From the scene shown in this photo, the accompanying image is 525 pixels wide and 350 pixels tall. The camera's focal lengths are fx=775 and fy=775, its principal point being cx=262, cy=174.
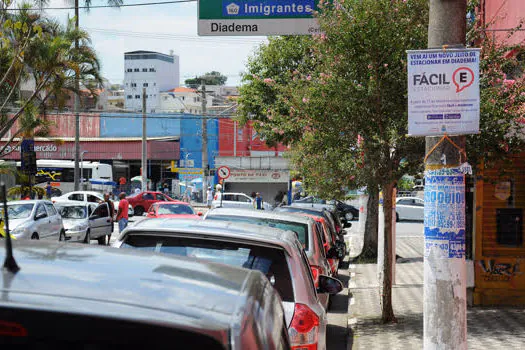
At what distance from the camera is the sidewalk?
9.73 meters

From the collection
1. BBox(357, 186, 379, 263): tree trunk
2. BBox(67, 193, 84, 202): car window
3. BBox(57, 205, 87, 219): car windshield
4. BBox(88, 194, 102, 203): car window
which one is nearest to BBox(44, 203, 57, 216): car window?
BBox(57, 205, 87, 219): car windshield

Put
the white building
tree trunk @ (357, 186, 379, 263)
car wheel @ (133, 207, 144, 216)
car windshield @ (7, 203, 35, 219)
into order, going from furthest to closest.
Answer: the white building
car wheel @ (133, 207, 144, 216)
tree trunk @ (357, 186, 379, 263)
car windshield @ (7, 203, 35, 219)

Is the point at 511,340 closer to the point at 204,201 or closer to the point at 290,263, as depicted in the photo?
the point at 290,263

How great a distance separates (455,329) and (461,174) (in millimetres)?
1263

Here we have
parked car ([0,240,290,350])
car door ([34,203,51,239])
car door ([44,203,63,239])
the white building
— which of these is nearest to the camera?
parked car ([0,240,290,350])

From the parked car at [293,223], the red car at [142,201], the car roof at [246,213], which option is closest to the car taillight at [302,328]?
the parked car at [293,223]

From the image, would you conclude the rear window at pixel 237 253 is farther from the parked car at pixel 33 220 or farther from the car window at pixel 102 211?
the car window at pixel 102 211

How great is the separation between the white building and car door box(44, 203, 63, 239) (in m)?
112

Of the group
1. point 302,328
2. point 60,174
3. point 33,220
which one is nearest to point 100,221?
point 33,220

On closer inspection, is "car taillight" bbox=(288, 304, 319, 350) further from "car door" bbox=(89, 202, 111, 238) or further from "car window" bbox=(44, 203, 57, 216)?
"car door" bbox=(89, 202, 111, 238)

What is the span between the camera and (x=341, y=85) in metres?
10.6

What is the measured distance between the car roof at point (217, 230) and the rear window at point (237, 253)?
0.19ft

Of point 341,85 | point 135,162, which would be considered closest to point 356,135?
point 341,85

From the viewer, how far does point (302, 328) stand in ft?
18.2
